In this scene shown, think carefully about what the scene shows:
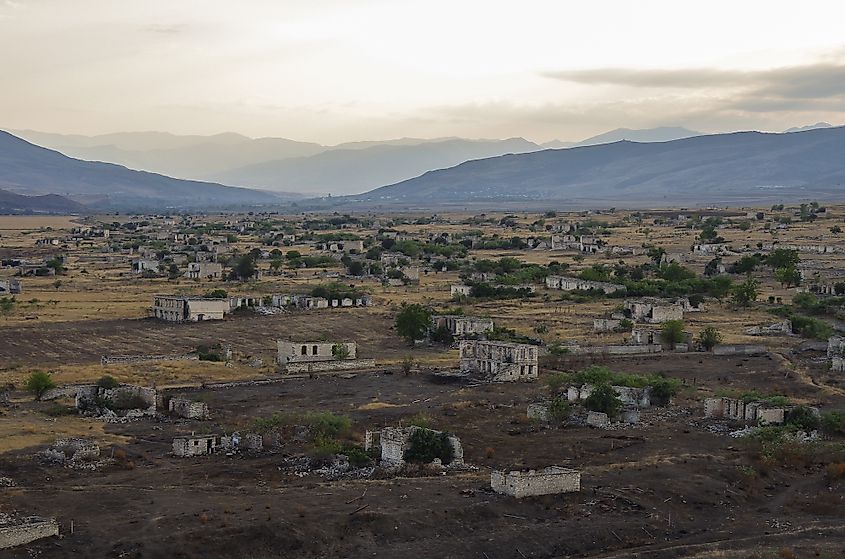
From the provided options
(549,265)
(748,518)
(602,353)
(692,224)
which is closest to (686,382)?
(602,353)

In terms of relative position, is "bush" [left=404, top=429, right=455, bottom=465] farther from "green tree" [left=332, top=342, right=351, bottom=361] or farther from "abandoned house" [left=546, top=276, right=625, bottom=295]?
"abandoned house" [left=546, top=276, right=625, bottom=295]

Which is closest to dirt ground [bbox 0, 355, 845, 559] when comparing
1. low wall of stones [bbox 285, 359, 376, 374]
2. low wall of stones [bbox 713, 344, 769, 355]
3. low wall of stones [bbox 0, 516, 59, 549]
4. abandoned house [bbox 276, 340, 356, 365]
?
low wall of stones [bbox 0, 516, 59, 549]

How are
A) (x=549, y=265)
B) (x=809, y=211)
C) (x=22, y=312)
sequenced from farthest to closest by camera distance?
(x=809, y=211)
(x=549, y=265)
(x=22, y=312)

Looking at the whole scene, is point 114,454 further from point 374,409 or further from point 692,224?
point 692,224

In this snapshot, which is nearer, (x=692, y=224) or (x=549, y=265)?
(x=549, y=265)

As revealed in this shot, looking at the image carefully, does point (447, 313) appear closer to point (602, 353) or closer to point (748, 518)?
point (602, 353)

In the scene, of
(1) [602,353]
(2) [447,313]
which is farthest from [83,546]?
(2) [447,313]

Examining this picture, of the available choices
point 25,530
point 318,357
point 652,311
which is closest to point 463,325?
point 318,357

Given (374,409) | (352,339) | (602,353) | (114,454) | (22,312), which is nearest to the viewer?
(114,454)
